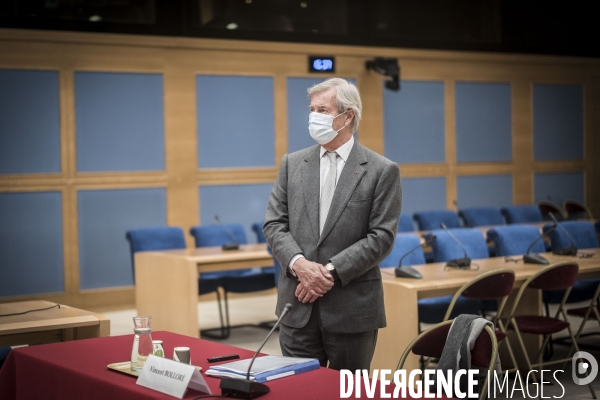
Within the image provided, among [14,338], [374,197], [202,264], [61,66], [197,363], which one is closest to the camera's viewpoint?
[197,363]

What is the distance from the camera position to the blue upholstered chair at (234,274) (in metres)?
7.02

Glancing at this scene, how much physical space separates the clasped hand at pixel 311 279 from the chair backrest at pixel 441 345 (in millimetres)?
386

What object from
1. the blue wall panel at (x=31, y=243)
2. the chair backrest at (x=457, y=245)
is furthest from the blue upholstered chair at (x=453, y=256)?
the blue wall panel at (x=31, y=243)

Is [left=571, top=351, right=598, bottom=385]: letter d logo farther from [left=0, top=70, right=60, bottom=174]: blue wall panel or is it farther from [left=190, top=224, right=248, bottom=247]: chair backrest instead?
[left=0, top=70, right=60, bottom=174]: blue wall panel

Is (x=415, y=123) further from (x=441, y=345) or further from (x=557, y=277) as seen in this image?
(x=441, y=345)

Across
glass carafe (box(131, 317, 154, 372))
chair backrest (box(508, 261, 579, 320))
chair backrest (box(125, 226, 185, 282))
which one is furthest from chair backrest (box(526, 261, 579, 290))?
chair backrest (box(125, 226, 185, 282))

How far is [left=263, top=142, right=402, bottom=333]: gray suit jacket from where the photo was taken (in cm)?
311

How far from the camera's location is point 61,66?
8344mm

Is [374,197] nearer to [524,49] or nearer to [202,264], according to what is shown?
[202,264]

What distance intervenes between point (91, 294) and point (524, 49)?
22.0 ft

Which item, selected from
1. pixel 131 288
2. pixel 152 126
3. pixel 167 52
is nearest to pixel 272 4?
pixel 167 52

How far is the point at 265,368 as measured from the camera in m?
2.54

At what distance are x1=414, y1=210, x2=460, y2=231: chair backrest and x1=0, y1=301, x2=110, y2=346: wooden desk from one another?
508 centimetres

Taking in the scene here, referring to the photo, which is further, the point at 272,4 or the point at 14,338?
the point at 272,4
